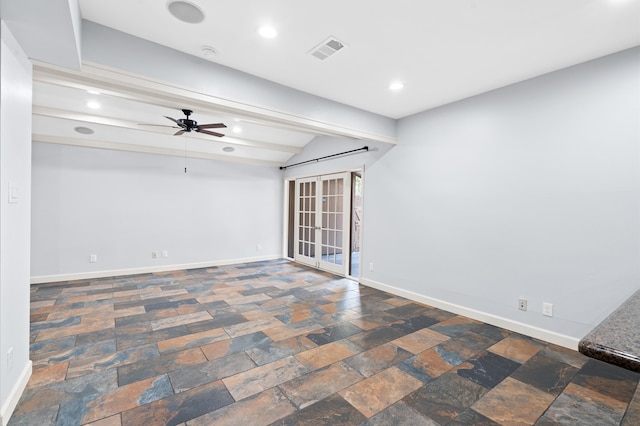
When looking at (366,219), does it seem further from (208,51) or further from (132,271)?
(132,271)

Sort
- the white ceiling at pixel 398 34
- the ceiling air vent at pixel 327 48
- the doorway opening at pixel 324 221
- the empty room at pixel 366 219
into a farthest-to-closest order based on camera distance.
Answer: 1. the doorway opening at pixel 324 221
2. the ceiling air vent at pixel 327 48
3. the white ceiling at pixel 398 34
4. the empty room at pixel 366 219

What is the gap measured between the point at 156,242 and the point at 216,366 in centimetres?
A: 416

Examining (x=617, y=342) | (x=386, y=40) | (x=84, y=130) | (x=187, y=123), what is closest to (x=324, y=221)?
(x=187, y=123)

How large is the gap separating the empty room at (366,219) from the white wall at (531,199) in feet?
0.07

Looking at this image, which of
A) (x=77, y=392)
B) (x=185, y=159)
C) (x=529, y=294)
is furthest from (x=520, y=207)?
(x=185, y=159)

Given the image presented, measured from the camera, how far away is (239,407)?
1.99 meters

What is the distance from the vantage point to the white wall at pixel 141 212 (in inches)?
195

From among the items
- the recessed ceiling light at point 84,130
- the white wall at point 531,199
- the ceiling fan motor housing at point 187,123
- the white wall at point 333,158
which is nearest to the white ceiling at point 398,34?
the white wall at point 531,199

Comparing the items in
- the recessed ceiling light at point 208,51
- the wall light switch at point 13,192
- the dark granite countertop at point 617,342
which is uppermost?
the recessed ceiling light at point 208,51

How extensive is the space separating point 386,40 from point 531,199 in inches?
88.4

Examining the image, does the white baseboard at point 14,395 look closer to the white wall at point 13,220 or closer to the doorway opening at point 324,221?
the white wall at point 13,220

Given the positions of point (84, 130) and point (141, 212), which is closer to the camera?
point (84, 130)

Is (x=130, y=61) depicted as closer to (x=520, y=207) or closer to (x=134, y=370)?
(x=134, y=370)

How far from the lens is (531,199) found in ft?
10.4
